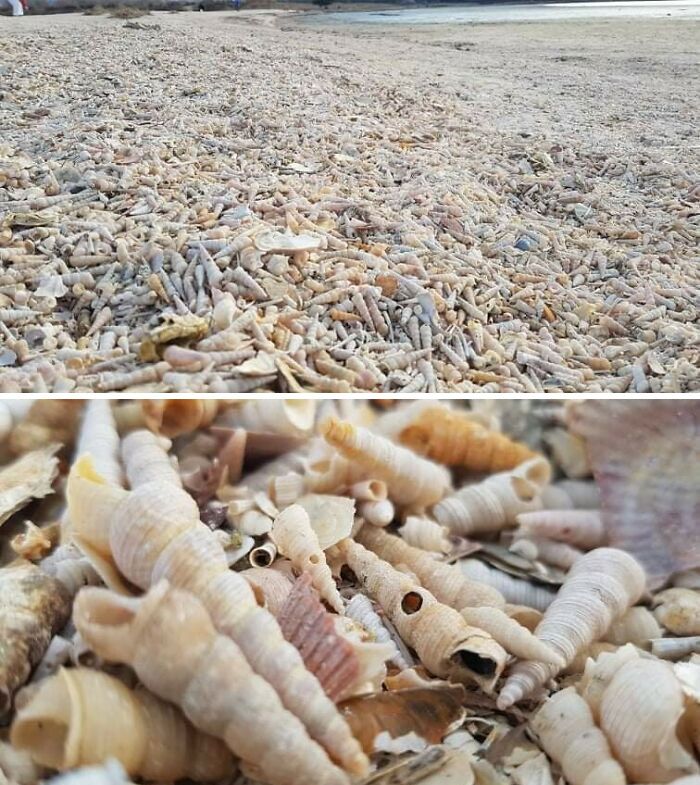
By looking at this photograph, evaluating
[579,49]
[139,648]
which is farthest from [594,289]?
[579,49]

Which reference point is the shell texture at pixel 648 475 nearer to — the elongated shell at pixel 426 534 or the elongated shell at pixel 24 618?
the elongated shell at pixel 426 534

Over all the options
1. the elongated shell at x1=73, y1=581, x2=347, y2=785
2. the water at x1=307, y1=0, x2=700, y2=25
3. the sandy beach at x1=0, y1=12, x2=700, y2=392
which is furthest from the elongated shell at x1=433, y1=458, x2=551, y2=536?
the water at x1=307, y1=0, x2=700, y2=25

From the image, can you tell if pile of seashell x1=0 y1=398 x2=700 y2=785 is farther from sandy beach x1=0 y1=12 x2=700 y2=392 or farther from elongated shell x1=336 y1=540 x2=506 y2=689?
sandy beach x1=0 y1=12 x2=700 y2=392

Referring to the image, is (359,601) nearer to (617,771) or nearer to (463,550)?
(463,550)

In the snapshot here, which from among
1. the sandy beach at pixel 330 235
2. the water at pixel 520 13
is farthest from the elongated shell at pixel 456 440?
the water at pixel 520 13

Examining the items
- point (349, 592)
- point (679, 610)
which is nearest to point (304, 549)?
point (349, 592)

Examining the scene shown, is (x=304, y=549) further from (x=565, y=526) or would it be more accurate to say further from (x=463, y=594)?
(x=565, y=526)
